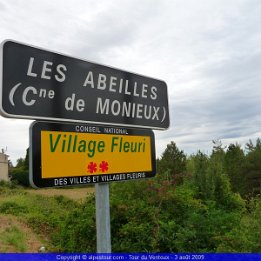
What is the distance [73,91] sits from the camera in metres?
2.47

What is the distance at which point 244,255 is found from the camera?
17.8 ft

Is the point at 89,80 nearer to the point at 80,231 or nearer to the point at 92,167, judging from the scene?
the point at 92,167

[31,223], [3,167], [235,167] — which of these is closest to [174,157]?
[31,223]

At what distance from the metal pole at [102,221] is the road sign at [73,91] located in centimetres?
52

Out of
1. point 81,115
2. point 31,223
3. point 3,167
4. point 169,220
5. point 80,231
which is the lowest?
point 31,223

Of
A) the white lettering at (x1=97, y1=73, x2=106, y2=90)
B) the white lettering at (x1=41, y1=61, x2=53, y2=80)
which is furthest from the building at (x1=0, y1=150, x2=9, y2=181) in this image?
the white lettering at (x1=41, y1=61, x2=53, y2=80)

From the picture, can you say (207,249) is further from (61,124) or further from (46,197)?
(46,197)

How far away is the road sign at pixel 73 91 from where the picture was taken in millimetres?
2133

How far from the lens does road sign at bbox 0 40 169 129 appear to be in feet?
7.00

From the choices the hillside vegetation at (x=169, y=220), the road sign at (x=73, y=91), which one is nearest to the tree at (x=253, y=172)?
the hillside vegetation at (x=169, y=220)

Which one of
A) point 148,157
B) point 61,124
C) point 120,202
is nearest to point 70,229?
point 120,202

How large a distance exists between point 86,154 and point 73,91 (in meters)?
0.46

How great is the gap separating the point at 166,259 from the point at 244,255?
50.1 inches

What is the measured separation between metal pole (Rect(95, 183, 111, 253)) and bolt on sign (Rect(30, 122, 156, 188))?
0.29ft
